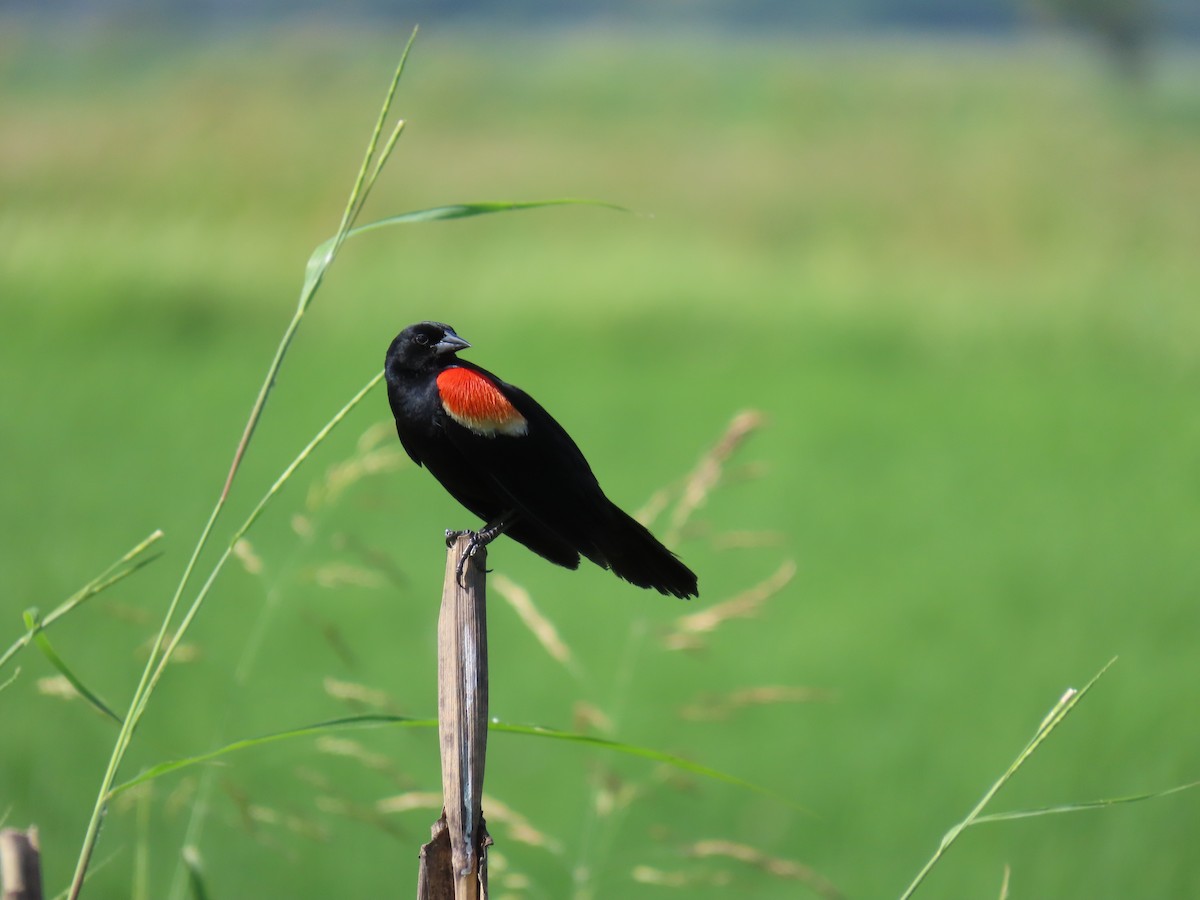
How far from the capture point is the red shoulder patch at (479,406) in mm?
1948

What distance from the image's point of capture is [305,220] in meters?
18.7

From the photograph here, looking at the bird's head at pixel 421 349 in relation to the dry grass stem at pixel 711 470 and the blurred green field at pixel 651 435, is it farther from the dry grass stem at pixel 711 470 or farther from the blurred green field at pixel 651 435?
the dry grass stem at pixel 711 470

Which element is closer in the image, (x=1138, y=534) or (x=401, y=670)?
(x=401, y=670)

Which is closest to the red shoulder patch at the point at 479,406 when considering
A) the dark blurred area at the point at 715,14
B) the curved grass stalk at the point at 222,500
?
the curved grass stalk at the point at 222,500

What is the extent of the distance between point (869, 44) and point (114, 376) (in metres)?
21.7

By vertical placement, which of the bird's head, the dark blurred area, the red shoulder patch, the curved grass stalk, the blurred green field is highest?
the dark blurred area

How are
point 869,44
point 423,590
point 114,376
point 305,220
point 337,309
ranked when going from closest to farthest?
1. point 423,590
2. point 114,376
3. point 337,309
4. point 305,220
5. point 869,44

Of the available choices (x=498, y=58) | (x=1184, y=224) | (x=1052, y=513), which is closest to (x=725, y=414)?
(x=1052, y=513)

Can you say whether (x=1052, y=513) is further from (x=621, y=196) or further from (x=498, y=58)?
(x=498, y=58)

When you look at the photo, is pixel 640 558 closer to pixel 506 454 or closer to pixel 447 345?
Result: pixel 506 454

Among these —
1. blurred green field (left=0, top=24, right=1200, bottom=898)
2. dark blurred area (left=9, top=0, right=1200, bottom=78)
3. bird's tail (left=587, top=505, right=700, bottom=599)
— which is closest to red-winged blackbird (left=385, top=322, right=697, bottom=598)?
bird's tail (left=587, top=505, right=700, bottom=599)

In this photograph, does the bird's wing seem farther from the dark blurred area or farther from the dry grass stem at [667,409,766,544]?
the dark blurred area

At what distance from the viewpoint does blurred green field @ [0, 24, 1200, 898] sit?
5.41m

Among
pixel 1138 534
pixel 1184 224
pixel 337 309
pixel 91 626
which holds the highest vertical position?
pixel 1184 224
